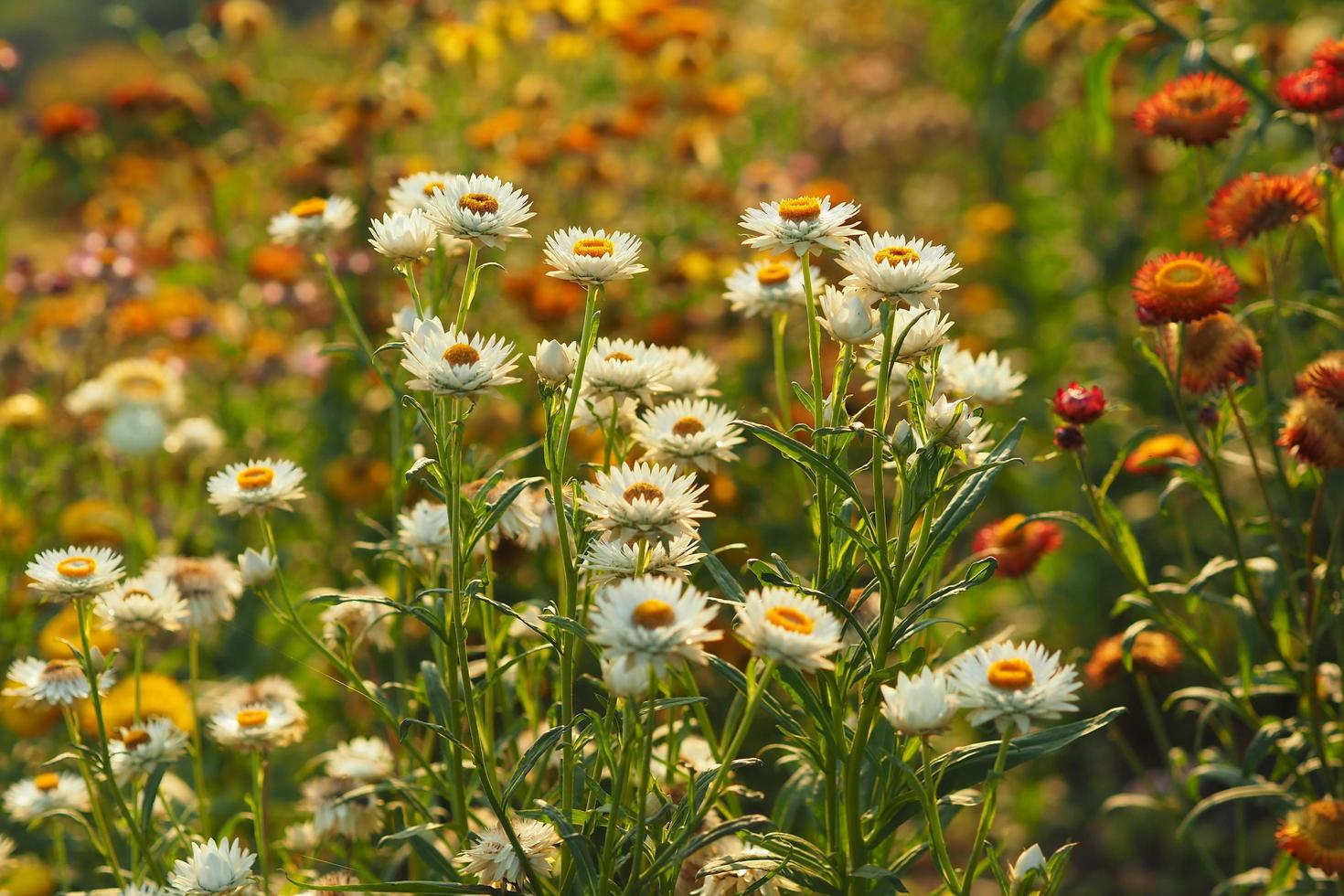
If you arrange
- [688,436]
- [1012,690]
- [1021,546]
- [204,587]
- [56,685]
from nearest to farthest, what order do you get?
[1012,690] → [688,436] → [56,685] → [204,587] → [1021,546]

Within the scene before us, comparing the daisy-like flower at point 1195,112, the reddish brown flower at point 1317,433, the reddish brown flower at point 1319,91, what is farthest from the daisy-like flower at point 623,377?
the reddish brown flower at point 1319,91

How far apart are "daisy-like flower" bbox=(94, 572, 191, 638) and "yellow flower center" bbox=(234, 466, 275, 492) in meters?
0.22

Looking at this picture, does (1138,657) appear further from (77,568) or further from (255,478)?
(77,568)

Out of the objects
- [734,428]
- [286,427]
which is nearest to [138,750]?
[734,428]

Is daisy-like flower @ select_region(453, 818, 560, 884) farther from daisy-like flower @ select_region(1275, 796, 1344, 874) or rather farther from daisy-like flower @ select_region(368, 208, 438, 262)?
daisy-like flower @ select_region(1275, 796, 1344, 874)

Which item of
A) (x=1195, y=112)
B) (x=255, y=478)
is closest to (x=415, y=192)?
(x=255, y=478)

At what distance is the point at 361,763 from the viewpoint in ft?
6.48

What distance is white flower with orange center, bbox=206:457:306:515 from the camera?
177 cm

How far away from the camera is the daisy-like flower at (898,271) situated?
145 centimetres

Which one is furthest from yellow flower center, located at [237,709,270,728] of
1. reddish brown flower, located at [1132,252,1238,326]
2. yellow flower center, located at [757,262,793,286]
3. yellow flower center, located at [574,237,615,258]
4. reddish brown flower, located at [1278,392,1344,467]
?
reddish brown flower, located at [1278,392,1344,467]

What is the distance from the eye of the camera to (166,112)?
4.33 metres

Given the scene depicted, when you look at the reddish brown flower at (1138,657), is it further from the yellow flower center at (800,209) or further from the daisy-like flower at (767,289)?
the yellow flower center at (800,209)

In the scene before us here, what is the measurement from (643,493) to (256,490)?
601mm

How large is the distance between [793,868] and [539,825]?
0.31 meters
